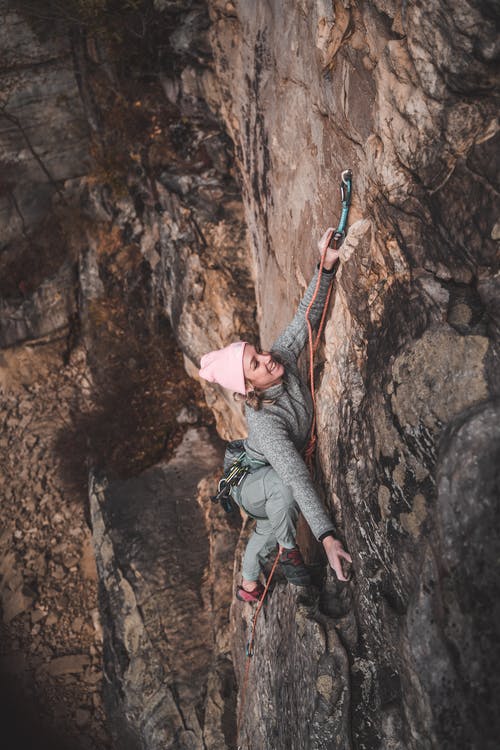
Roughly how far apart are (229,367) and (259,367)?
24cm

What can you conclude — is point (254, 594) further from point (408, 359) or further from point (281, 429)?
point (408, 359)

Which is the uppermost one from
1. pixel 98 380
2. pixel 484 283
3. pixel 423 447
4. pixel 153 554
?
pixel 98 380

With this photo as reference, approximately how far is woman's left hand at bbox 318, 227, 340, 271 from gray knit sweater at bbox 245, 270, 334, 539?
0.11 metres

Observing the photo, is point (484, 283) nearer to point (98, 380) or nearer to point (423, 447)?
point (423, 447)

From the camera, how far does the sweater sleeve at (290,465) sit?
4.21m

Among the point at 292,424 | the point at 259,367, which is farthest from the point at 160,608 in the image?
the point at 259,367

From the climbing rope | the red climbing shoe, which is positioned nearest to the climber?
the climbing rope

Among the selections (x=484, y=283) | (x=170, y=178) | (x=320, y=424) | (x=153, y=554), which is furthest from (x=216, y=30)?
(x=153, y=554)

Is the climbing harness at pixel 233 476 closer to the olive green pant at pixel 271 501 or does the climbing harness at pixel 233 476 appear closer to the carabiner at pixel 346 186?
the olive green pant at pixel 271 501

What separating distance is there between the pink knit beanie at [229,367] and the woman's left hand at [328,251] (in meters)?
1.00

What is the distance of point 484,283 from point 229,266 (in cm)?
638

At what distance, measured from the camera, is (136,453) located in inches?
416

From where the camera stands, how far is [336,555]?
4.12 meters

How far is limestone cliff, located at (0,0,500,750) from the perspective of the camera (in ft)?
9.53
